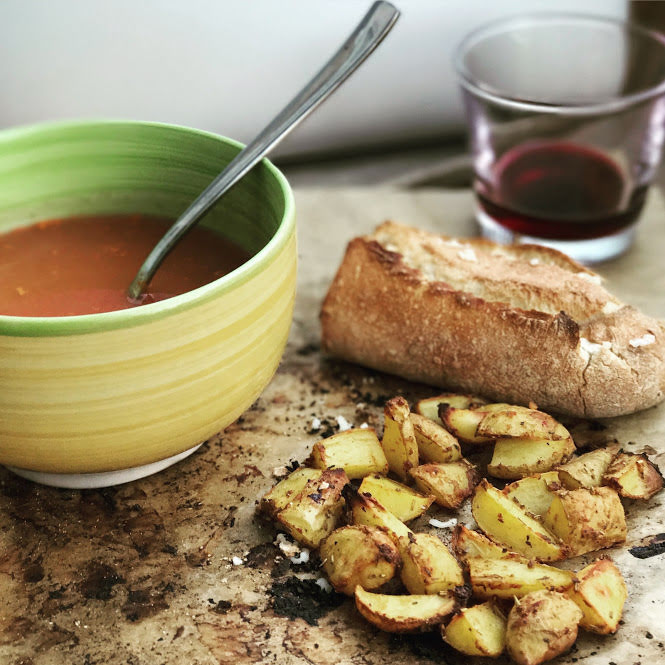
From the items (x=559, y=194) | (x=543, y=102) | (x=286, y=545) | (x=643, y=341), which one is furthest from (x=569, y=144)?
(x=286, y=545)

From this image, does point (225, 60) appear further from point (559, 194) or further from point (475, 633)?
point (475, 633)

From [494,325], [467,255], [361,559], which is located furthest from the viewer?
[467,255]

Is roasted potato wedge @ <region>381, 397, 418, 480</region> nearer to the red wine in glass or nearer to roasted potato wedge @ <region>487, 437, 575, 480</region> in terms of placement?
roasted potato wedge @ <region>487, 437, 575, 480</region>

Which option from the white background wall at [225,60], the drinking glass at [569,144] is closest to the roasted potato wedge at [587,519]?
the drinking glass at [569,144]

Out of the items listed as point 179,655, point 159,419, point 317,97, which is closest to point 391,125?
point 317,97

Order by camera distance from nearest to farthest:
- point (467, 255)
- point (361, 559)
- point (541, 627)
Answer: point (541, 627) < point (361, 559) < point (467, 255)

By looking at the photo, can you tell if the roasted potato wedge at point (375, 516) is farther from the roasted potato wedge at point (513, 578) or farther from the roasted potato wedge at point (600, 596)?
the roasted potato wedge at point (600, 596)
